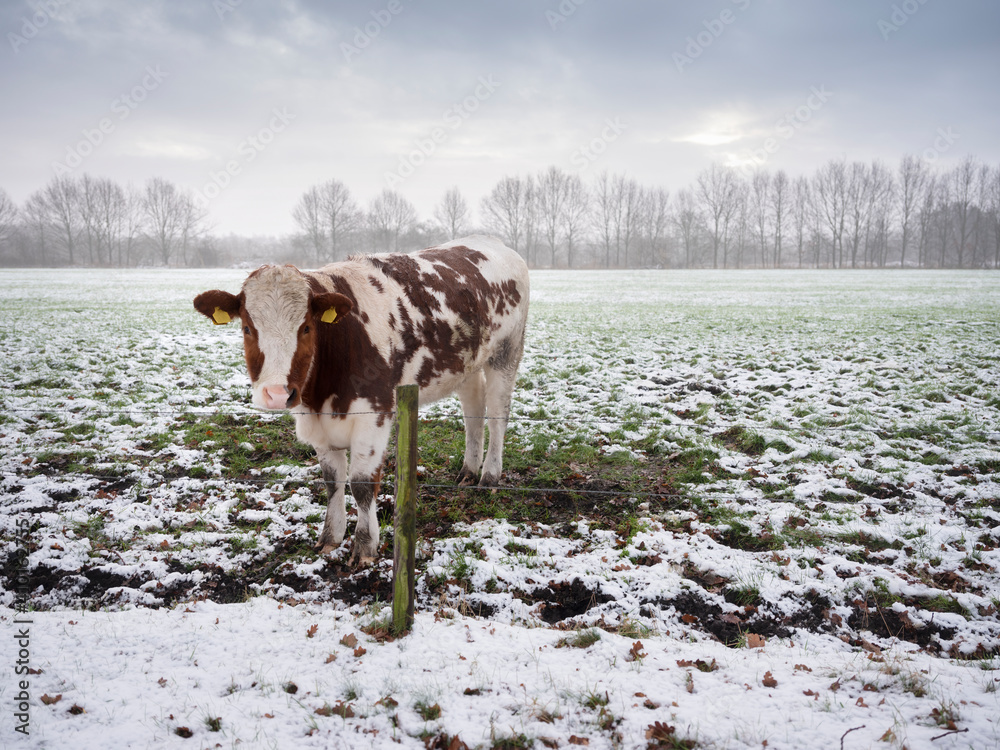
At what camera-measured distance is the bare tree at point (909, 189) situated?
7200cm

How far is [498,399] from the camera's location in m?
6.28

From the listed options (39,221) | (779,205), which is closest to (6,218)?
(39,221)

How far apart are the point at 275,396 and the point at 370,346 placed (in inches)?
38.4

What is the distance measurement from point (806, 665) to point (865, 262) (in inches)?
3364

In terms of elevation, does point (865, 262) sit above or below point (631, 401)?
above

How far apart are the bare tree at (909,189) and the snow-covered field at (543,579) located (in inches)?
3209

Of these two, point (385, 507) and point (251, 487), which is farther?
point (251, 487)

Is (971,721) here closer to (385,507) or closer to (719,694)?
(719,694)

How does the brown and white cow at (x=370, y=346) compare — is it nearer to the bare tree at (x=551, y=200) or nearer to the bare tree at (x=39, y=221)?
the bare tree at (x=551, y=200)

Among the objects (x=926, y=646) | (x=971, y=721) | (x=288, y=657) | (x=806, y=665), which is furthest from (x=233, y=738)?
(x=926, y=646)

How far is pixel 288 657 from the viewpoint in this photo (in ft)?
10.9

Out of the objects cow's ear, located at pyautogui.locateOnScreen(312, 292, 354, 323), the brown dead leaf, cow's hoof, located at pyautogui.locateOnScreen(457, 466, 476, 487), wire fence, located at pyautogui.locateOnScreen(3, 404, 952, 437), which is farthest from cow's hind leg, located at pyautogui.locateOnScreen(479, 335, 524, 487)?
the brown dead leaf

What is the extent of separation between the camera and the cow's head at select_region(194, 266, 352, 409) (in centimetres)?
380

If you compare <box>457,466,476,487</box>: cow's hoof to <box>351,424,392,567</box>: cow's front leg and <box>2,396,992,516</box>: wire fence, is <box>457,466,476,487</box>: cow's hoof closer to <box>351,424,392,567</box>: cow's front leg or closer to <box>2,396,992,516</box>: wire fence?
<box>2,396,992,516</box>: wire fence
